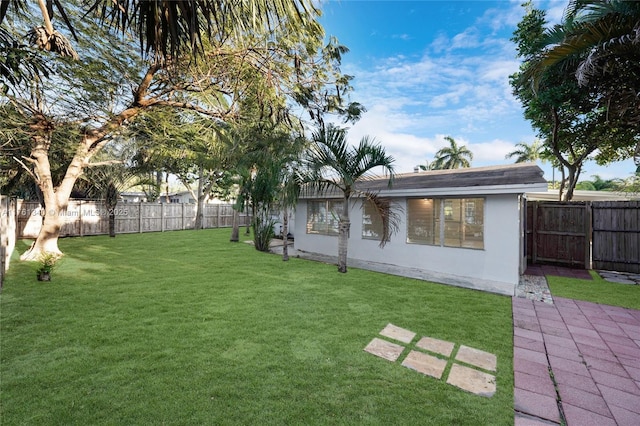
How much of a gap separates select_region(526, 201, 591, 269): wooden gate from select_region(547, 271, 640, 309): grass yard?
1.42 m

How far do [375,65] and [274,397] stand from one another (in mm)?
10199

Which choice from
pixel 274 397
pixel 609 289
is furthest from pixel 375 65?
pixel 274 397

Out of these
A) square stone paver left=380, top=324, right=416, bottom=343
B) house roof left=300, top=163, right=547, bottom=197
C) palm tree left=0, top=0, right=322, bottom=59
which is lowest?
square stone paver left=380, top=324, right=416, bottom=343

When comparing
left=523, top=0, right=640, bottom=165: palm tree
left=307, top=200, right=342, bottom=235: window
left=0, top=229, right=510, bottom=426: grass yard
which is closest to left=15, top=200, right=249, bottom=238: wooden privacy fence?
left=307, top=200, right=342, bottom=235: window

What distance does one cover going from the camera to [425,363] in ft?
10.5

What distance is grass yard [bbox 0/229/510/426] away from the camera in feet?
7.72

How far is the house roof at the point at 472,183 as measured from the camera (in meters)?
6.12

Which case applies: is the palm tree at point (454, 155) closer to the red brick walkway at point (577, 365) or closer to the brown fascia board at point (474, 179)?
the brown fascia board at point (474, 179)

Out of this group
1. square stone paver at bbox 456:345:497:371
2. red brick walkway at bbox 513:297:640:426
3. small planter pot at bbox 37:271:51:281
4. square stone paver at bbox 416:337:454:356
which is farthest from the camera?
small planter pot at bbox 37:271:51:281

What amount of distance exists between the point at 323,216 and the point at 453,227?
4.36m

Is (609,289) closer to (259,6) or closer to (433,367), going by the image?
(433,367)

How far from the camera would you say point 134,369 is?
2893mm

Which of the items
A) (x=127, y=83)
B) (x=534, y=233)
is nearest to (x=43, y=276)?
(x=127, y=83)

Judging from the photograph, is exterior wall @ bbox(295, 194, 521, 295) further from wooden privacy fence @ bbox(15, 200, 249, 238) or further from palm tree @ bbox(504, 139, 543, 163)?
palm tree @ bbox(504, 139, 543, 163)
